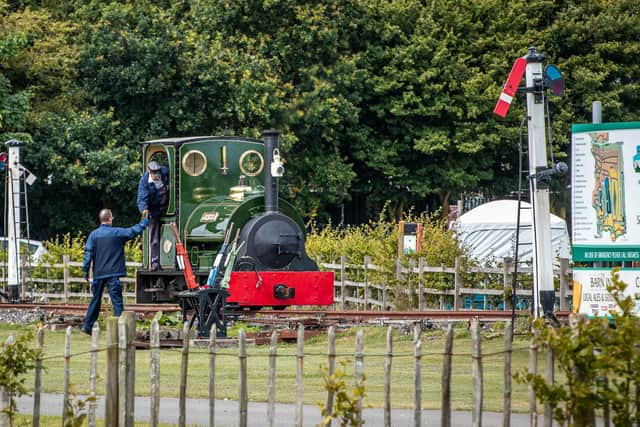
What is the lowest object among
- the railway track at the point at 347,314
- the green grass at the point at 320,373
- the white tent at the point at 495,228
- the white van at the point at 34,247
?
the green grass at the point at 320,373

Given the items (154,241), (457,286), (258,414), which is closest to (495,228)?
(457,286)

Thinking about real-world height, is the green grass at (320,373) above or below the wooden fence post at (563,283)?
below

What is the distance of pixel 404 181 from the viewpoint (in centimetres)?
4528

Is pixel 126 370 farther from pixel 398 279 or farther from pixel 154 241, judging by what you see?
pixel 398 279

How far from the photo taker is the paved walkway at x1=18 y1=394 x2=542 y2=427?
35.2ft

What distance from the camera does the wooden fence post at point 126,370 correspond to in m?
9.26

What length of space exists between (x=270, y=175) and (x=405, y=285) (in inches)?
207

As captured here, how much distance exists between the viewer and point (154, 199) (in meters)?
20.7

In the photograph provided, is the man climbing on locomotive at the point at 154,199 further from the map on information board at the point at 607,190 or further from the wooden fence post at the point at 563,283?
the map on information board at the point at 607,190

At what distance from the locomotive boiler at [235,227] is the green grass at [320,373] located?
1.55 metres

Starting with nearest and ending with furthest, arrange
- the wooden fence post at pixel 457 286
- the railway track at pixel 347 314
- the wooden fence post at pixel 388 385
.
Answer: the wooden fence post at pixel 388 385 < the railway track at pixel 347 314 < the wooden fence post at pixel 457 286

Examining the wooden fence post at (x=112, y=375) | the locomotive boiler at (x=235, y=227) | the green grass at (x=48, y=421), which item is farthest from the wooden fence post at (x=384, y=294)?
the wooden fence post at (x=112, y=375)

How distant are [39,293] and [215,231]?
1120cm

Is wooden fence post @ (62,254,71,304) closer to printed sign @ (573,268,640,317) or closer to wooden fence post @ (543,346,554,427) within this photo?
printed sign @ (573,268,640,317)
